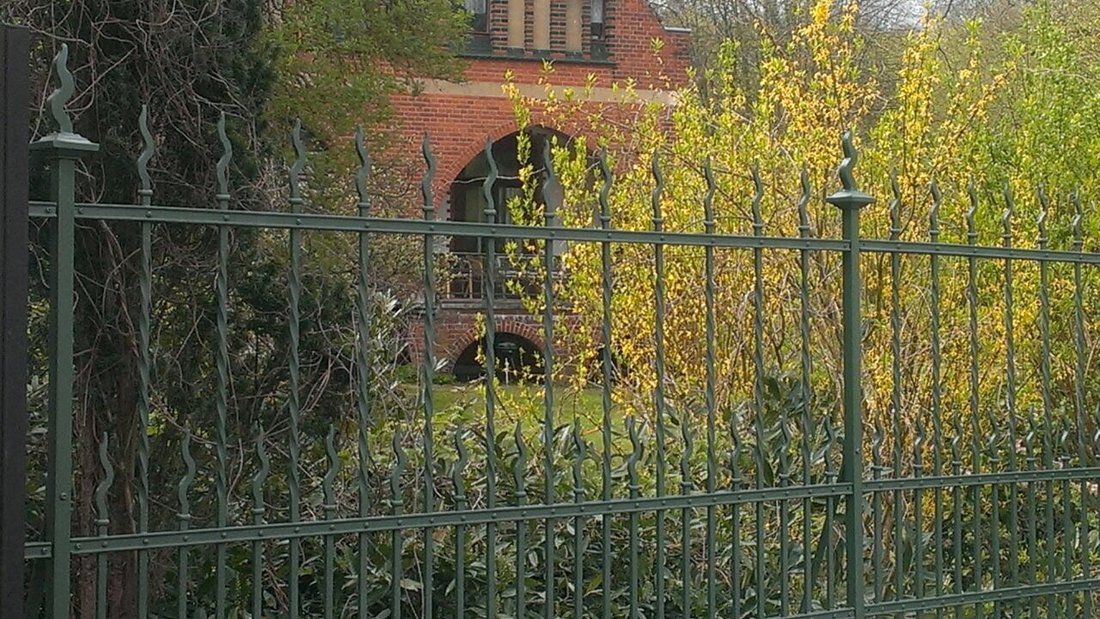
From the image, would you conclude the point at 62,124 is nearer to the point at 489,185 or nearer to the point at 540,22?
the point at 489,185

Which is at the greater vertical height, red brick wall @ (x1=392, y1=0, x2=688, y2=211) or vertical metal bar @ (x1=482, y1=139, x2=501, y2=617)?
red brick wall @ (x1=392, y1=0, x2=688, y2=211)

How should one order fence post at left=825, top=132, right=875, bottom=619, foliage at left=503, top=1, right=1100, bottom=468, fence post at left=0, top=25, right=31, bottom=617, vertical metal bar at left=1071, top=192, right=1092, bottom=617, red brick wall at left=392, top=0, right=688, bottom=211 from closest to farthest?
1. fence post at left=0, top=25, right=31, bottom=617
2. fence post at left=825, top=132, right=875, bottom=619
3. vertical metal bar at left=1071, top=192, right=1092, bottom=617
4. foliage at left=503, top=1, right=1100, bottom=468
5. red brick wall at left=392, top=0, right=688, bottom=211

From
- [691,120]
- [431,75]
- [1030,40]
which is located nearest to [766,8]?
[431,75]

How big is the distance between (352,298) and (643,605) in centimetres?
199

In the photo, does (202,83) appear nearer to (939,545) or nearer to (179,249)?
(179,249)

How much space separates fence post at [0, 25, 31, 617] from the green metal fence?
7 cm

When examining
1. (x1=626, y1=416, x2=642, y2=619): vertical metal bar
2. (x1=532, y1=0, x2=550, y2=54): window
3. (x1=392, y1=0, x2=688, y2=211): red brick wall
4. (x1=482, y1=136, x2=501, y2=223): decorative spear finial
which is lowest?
(x1=626, y1=416, x2=642, y2=619): vertical metal bar

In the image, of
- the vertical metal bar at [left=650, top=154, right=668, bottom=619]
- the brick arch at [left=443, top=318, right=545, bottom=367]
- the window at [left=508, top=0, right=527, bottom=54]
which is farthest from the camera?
the window at [left=508, top=0, right=527, bottom=54]

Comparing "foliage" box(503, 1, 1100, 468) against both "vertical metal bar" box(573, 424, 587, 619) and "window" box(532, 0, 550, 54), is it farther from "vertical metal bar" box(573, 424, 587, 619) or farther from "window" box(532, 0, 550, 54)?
→ "window" box(532, 0, 550, 54)

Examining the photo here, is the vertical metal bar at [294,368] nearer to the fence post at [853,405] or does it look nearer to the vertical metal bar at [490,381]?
the vertical metal bar at [490,381]

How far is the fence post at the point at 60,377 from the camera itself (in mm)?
3039

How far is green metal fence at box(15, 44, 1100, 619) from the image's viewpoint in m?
3.24

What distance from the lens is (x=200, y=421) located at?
468cm

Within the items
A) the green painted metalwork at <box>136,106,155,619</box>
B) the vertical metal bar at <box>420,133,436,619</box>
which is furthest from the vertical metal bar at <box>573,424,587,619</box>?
the green painted metalwork at <box>136,106,155,619</box>
